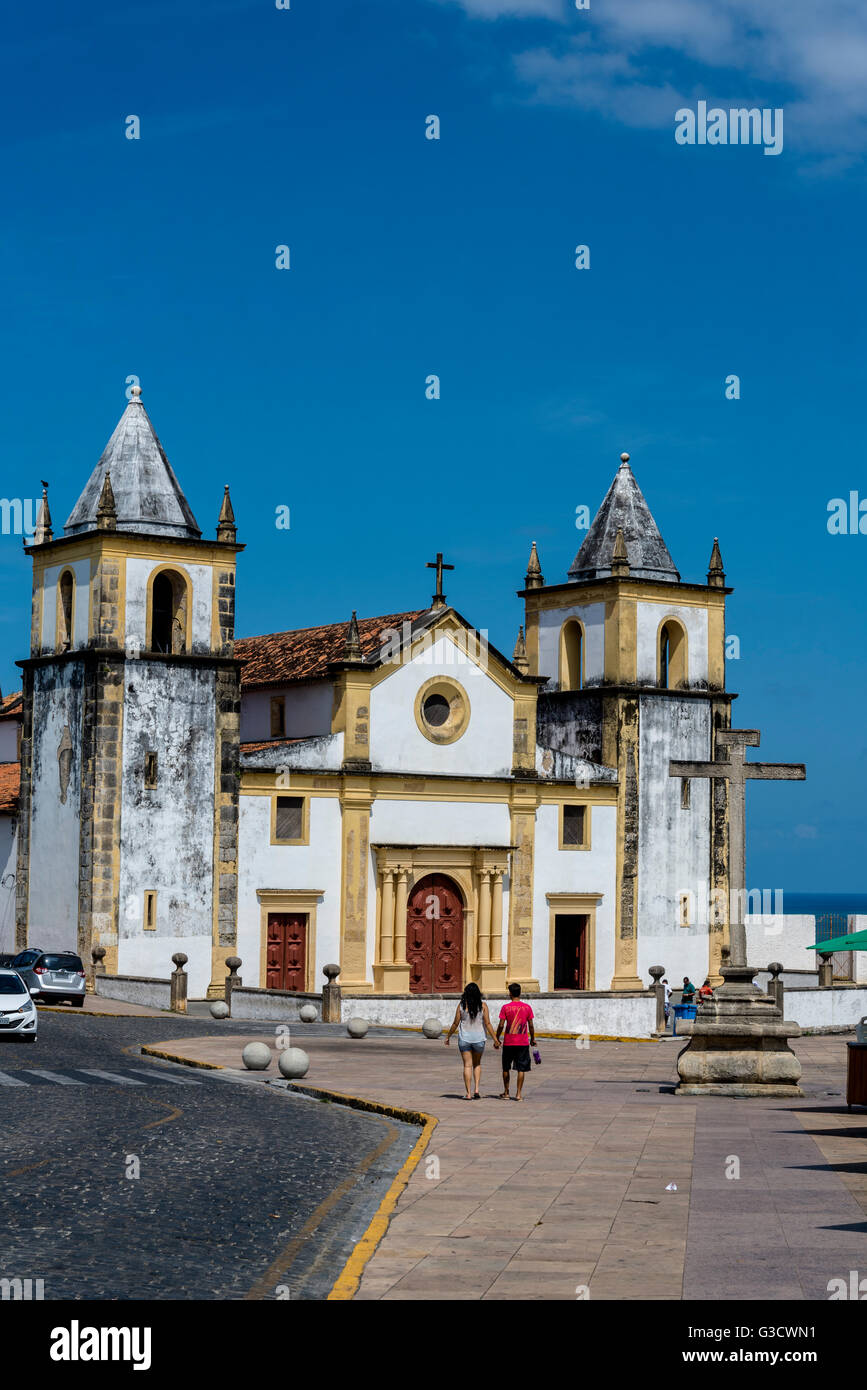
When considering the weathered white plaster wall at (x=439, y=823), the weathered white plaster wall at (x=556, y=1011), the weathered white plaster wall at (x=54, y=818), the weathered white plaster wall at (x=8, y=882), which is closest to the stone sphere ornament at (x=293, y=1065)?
the weathered white plaster wall at (x=556, y=1011)

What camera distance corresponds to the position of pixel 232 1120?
2041 centimetres

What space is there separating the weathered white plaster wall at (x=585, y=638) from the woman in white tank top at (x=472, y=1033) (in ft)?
95.6

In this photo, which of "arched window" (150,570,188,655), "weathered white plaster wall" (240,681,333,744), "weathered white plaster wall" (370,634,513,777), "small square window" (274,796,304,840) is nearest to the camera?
"arched window" (150,570,188,655)

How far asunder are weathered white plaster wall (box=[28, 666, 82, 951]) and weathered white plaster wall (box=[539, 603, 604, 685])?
1466 cm

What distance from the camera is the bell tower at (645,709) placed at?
5119cm

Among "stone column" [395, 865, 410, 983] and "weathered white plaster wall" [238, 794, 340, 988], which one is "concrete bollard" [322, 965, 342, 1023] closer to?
"weathered white plaster wall" [238, 794, 340, 988]

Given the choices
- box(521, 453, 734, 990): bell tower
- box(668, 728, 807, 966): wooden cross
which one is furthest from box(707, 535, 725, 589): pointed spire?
box(668, 728, 807, 966): wooden cross

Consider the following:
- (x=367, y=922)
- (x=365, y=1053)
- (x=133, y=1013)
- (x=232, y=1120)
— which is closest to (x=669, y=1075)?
(x=365, y=1053)

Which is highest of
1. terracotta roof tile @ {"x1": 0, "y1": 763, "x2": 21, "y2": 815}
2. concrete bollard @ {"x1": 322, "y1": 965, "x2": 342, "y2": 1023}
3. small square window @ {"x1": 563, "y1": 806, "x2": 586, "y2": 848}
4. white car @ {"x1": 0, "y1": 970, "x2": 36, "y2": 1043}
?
terracotta roof tile @ {"x1": 0, "y1": 763, "x2": 21, "y2": 815}

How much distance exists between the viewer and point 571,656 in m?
54.1

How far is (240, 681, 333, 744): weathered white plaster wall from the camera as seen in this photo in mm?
48250

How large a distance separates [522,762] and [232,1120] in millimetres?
30025

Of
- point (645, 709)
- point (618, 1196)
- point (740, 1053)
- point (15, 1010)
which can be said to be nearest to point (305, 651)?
point (645, 709)
